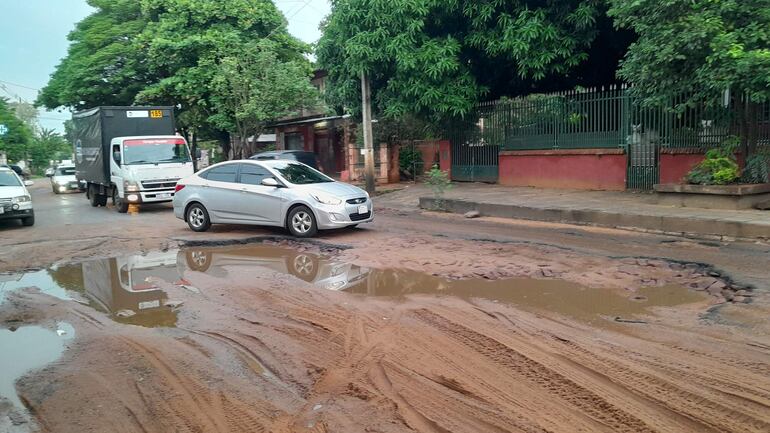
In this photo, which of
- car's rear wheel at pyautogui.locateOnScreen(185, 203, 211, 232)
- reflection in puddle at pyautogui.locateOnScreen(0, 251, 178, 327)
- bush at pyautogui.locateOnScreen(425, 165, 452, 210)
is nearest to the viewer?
reflection in puddle at pyautogui.locateOnScreen(0, 251, 178, 327)

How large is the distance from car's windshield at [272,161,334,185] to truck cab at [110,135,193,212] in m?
6.54

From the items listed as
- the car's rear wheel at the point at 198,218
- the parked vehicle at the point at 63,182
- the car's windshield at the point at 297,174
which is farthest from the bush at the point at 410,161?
the parked vehicle at the point at 63,182

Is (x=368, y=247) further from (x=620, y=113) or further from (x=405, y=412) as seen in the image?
(x=620, y=113)

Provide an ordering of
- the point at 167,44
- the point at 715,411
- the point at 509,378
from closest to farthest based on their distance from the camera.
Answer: the point at 715,411
the point at 509,378
the point at 167,44

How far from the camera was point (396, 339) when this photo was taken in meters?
5.26

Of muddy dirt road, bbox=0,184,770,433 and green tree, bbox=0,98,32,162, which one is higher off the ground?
green tree, bbox=0,98,32,162

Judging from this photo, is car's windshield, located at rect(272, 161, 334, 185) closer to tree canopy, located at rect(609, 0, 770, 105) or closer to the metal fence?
tree canopy, located at rect(609, 0, 770, 105)

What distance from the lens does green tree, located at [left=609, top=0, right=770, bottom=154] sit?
10672 mm

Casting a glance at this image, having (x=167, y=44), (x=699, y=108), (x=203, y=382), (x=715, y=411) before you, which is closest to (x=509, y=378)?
(x=715, y=411)

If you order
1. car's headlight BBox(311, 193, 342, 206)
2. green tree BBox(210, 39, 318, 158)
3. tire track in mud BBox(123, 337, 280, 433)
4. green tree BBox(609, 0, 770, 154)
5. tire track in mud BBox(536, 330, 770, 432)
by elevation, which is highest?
green tree BBox(210, 39, 318, 158)

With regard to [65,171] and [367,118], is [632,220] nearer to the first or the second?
[367,118]

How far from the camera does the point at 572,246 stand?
945 centimetres

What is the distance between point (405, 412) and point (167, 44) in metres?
25.2

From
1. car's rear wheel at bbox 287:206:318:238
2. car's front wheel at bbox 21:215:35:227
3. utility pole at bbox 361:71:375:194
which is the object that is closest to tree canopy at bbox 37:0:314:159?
utility pole at bbox 361:71:375:194
